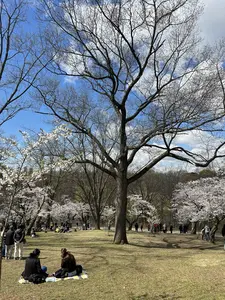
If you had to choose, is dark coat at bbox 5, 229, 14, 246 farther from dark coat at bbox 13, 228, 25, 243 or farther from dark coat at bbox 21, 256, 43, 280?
dark coat at bbox 21, 256, 43, 280

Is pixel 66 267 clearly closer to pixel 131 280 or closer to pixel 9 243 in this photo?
pixel 131 280

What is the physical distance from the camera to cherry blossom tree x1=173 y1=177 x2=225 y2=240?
25.2m

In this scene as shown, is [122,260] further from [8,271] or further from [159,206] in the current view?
[159,206]

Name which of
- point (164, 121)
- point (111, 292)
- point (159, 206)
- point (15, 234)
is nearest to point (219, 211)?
point (164, 121)

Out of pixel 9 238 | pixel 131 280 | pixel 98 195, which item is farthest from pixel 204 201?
pixel 131 280

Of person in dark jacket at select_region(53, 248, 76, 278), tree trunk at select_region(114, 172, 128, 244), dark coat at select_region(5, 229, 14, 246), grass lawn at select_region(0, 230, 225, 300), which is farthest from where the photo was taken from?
tree trunk at select_region(114, 172, 128, 244)

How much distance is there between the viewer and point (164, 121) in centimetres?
1631

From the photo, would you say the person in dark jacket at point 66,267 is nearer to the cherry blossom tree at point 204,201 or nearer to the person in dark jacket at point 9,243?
the person in dark jacket at point 9,243

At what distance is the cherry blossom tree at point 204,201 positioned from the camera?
25.2 meters

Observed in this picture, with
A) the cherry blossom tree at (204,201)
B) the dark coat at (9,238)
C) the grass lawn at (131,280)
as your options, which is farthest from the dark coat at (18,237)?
the cherry blossom tree at (204,201)

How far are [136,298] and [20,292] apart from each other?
9.49 ft

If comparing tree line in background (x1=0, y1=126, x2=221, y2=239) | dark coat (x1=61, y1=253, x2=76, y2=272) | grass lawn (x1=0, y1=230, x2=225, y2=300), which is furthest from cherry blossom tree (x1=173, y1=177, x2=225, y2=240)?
dark coat (x1=61, y1=253, x2=76, y2=272)

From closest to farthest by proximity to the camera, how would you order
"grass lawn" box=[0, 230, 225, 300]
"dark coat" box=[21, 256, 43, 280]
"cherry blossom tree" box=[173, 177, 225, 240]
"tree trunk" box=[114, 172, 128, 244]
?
"grass lawn" box=[0, 230, 225, 300] < "dark coat" box=[21, 256, 43, 280] < "tree trunk" box=[114, 172, 128, 244] < "cherry blossom tree" box=[173, 177, 225, 240]

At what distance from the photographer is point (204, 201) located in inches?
1115
